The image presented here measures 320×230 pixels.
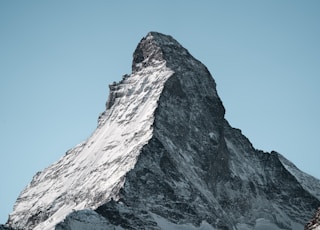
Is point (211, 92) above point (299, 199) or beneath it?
above

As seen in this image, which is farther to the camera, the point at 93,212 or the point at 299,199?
the point at 299,199

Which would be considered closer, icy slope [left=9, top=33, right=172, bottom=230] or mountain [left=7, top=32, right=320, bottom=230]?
mountain [left=7, top=32, right=320, bottom=230]

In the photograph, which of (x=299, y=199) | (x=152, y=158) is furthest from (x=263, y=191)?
(x=152, y=158)

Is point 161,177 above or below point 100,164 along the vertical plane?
below

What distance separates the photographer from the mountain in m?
147

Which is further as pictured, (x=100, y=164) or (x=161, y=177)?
(x=100, y=164)

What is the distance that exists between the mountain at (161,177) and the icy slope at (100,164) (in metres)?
0.35

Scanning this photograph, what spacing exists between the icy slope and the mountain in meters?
0.35

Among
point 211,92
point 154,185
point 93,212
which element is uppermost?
point 211,92

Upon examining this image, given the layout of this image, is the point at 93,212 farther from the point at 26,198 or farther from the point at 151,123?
the point at 26,198

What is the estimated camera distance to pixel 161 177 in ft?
510

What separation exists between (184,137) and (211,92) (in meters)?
27.0

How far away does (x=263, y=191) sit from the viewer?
190 metres

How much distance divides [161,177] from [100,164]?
19111mm
